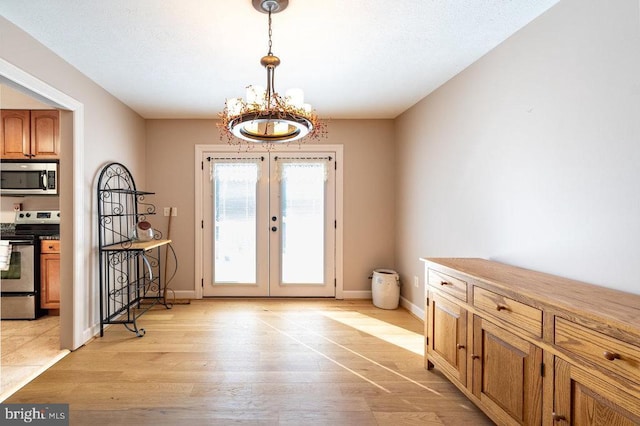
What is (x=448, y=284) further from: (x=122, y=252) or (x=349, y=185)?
(x=122, y=252)

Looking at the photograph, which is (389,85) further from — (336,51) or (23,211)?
(23,211)

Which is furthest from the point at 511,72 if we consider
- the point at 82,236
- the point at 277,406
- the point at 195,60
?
the point at 82,236

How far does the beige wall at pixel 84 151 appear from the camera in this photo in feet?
7.17

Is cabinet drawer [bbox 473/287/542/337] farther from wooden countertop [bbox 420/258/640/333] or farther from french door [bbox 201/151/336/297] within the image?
french door [bbox 201/151/336/297]

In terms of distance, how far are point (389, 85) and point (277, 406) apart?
2911 millimetres

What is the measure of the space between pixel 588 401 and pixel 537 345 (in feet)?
0.81

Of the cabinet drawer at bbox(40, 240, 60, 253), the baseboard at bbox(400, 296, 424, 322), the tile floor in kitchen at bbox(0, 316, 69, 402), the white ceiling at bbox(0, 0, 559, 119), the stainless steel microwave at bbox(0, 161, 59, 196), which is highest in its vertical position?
the white ceiling at bbox(0, 0, 559, 119)

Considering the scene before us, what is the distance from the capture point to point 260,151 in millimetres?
3893

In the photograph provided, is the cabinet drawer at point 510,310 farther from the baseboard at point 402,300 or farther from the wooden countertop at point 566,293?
the baseboard at point 402,300

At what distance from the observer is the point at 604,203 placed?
1435mm

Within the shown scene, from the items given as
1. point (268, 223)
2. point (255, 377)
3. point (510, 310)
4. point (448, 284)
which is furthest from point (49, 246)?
point (510, 310)

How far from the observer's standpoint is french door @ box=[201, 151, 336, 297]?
3916 mm

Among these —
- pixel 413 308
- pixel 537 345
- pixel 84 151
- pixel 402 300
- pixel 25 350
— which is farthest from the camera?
pixel 402 300

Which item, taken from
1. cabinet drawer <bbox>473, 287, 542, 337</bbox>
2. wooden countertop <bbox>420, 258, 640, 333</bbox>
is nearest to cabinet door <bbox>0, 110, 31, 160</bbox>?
wooden countertop <bbox>420, 258, 640, 333</bbox>
